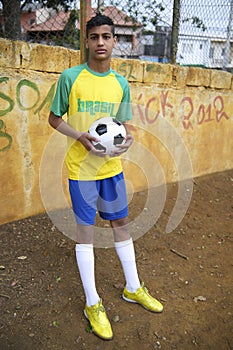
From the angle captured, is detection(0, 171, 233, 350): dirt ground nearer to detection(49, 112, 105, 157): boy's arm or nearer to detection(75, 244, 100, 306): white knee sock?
detection(75, 244, 100, 306): white knee sock

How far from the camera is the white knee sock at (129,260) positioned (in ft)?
7.66

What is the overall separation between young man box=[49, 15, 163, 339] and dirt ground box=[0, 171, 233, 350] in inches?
7.6

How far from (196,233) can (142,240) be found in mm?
638

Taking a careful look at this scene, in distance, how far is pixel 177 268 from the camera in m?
2.93

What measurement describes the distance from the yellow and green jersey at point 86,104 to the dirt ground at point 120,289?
38.8 inches

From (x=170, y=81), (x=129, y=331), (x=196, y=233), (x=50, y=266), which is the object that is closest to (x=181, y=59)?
(x=170, y=81)

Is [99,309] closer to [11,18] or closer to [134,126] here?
[134,126]

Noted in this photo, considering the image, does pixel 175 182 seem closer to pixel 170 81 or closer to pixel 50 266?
→ pixel 170 81

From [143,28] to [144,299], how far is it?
12.3ft

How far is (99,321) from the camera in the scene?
84.6 inches

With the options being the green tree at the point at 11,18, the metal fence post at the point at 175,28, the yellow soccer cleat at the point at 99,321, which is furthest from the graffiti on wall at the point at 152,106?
the yellow soccer cleat at the point at 99,321

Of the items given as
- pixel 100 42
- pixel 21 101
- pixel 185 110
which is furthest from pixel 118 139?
pixel 185 110

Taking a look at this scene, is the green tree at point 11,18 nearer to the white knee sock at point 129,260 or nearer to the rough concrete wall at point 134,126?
the rough concrete wall at point 134,126

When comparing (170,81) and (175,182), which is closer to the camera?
(170,81)
